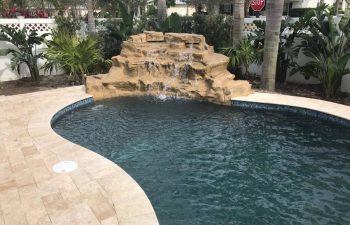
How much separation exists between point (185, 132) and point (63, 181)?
11.5 ft

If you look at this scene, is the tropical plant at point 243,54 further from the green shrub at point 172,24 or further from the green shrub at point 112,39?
the green shrub at point 112,39

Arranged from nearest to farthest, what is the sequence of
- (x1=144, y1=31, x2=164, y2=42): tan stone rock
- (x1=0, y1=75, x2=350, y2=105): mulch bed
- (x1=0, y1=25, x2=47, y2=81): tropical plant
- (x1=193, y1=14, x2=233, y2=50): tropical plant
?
(x1=0, y1=75, x2=350, y2=105): mulch bed
(x1=0, y1=25, x2=47, y2=81): tropical plant
(x1=144, y1=31, x2=164, y2=42): tan stone rock
(x1=193, y1=14, x2=233, y2=50): tropical plant

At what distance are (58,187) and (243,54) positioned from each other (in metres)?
8.64

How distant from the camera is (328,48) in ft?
33.6

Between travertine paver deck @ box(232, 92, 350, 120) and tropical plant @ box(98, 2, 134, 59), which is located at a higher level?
tropical plant @ box(98, 2, 134, 59)

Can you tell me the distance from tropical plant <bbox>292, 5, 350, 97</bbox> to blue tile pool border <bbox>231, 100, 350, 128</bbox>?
186cm

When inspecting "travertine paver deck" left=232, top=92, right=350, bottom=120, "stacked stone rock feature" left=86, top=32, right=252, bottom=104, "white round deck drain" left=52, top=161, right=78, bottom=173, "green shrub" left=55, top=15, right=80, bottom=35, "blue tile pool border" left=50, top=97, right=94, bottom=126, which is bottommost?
"white round deck drain" left=52, top=161, right=78, bottom=173

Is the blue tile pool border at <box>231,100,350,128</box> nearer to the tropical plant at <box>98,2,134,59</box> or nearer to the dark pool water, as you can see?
the dark pool water

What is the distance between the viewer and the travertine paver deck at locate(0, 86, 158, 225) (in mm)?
4352

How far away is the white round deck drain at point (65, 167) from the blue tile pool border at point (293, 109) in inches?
227

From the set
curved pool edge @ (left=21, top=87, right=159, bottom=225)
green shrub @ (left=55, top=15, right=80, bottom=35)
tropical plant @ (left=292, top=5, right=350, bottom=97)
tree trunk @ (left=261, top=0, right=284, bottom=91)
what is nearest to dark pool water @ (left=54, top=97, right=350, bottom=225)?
curved pool edge @ (left=21, top=87, right=159, bottom=225)

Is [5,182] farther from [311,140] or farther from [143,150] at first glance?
[311,140]

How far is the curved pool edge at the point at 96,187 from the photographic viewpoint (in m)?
4.35

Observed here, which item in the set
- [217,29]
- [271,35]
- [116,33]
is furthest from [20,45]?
[271,35]
